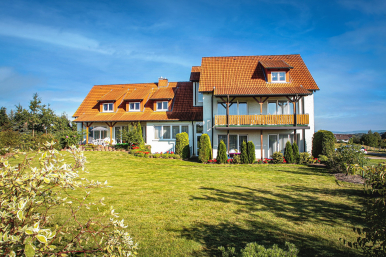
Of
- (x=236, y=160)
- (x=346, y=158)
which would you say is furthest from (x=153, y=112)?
(x=346, y=158)

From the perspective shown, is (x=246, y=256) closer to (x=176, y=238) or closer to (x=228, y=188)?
(x=176, y=238)

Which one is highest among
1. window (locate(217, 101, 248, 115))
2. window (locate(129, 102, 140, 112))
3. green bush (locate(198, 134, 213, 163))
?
window (locate(129, 102, 140, 112))

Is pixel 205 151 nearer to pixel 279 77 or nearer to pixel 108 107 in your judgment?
pixel 279 77

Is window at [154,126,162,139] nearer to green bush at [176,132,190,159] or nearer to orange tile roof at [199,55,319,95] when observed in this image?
green bush at [176,132,190,159]

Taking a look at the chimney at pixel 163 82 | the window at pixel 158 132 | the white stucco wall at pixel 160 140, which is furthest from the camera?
the chimney at pixel 163 82

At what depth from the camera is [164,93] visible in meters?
25.1

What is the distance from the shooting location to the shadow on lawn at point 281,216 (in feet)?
15.4

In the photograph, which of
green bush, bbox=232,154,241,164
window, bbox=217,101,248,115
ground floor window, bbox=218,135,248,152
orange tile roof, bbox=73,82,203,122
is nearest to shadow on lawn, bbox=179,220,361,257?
green bush, bbox=232,154,241,164

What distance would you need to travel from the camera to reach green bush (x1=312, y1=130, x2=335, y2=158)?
1709cm

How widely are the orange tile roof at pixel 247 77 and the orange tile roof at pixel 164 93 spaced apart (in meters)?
4.70

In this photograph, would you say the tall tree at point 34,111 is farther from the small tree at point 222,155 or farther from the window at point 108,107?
the small tree at point 222,155

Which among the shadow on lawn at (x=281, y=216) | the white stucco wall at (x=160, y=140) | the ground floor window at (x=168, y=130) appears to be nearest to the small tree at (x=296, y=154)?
the shadow on lawn at (x=281, y=216)

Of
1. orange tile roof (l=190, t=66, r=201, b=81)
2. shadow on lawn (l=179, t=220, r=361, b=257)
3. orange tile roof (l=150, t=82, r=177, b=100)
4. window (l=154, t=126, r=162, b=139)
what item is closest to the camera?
shadow on lawn (l=179, t=220, r=361, b=257)

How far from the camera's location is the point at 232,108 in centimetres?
2083
